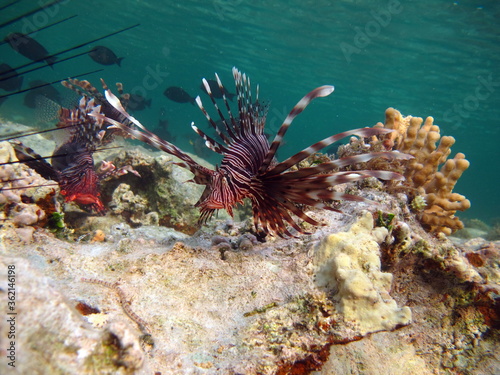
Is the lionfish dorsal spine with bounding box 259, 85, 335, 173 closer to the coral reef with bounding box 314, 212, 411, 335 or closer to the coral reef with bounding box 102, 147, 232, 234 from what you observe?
the coral reef with bounding box 314, 212, 411, 335

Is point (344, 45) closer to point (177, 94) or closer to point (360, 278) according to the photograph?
point (177, 94)

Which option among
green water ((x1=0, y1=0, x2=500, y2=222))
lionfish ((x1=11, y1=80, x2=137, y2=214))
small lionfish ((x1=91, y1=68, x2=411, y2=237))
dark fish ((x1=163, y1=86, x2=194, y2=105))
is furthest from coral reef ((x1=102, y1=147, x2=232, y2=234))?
dark fish ((x1=163, y1=86, x2=194, y2=105))

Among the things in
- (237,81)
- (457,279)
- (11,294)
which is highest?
(237,81)

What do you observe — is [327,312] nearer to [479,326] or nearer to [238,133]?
[479,326]

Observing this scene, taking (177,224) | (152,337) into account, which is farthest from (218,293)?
(177,224)

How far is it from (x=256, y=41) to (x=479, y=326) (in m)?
30.0

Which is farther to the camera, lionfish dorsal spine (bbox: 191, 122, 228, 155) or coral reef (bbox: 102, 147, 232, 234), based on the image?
coral reef (bbox: 102, 147, 232, 234)

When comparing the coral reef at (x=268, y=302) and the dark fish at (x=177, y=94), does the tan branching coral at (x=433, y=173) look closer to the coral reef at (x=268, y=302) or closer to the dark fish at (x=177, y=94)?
the coral reef at (x=268, y=302)

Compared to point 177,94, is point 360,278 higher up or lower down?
lower down

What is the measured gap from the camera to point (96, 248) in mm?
2201

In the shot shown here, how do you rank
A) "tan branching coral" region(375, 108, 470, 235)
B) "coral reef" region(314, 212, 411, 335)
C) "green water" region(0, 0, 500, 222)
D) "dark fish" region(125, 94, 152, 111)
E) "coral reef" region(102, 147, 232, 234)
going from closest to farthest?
"coral reef" region(314, 212, 411, 335) → "tan branching coral" region(375, 108, 470, 235) → "coral reef" region(102, 147, 232, 234) → "dark fish" region(125, 94, 152, 111) → "green water" region(0, 0, 500, 222)

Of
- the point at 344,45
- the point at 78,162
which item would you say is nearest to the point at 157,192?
the point at 78,162

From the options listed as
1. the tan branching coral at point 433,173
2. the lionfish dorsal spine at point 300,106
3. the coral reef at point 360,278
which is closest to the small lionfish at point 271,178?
the lionfish dorsal spine at point 300,106

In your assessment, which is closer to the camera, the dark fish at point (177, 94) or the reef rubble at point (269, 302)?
the reef rubble at point (269, 302)
